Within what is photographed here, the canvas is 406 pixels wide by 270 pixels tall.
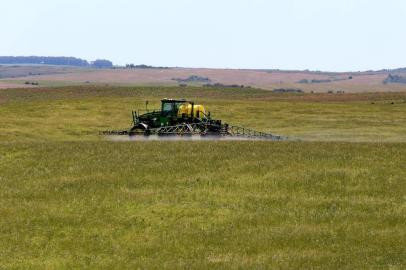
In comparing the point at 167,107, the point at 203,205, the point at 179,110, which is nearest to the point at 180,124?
the point at 179,110

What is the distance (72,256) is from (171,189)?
319 inches

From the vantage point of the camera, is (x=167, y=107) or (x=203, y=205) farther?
(x=167, y=107)

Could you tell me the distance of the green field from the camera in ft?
69.5

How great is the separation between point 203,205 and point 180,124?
26.2m

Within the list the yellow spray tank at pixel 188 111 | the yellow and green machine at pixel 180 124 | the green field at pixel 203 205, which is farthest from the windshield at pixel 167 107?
the green field at pixel 203 205

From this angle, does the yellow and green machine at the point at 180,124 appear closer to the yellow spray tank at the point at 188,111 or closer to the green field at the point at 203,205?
the yellow spray tank at the point at 188,111

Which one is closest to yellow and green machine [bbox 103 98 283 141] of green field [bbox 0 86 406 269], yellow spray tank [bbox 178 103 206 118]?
yellow spray tank [bbox 178 103 206 118]

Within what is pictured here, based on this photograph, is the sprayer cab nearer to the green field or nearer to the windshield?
the windshield

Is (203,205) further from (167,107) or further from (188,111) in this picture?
(167,107)

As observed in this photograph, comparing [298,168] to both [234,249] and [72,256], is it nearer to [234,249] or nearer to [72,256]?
[234,249]

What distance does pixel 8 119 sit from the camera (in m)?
66.4

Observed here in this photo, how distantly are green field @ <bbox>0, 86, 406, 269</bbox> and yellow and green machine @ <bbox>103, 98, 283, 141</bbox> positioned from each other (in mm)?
10800

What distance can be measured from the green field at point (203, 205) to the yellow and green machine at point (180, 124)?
10.8m

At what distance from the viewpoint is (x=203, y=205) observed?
26.8m
